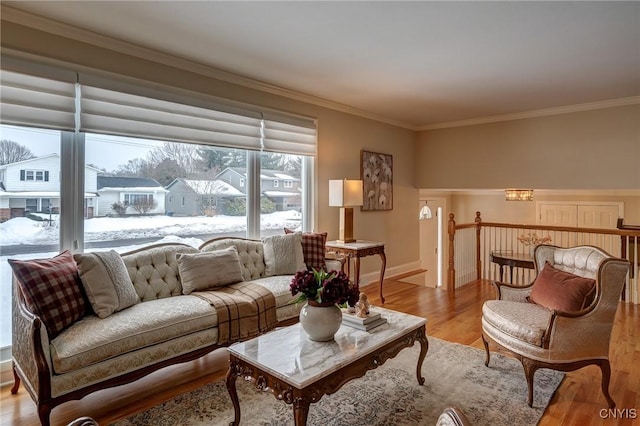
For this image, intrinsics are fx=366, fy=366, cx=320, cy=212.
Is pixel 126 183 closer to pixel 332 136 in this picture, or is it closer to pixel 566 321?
pixel 332 136

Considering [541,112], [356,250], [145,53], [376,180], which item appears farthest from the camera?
[376,180]

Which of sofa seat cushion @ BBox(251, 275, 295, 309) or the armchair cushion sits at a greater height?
the armchair cushion

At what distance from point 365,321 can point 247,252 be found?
173 centimetres

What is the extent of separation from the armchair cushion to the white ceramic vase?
1.66 meters

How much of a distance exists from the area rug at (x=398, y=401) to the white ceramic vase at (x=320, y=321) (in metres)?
0.55

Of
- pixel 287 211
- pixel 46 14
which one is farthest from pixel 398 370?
pixel 46 14

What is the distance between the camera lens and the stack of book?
236 cm

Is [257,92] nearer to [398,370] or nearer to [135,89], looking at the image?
[135,89]

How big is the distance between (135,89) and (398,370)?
3.20 m

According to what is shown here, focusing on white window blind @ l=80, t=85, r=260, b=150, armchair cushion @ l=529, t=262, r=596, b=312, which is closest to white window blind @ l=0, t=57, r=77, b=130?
white window blind @ l=80, t=85, r=260, b=150

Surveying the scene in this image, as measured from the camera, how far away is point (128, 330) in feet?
7.50

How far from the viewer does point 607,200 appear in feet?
21.4

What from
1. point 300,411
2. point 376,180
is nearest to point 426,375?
point 300,411

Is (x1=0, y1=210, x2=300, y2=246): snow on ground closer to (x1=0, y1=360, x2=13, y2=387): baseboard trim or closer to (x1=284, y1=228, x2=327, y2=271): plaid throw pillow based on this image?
(x1=284, y1=228, x2=327, y2=271): plaid throw pillow
